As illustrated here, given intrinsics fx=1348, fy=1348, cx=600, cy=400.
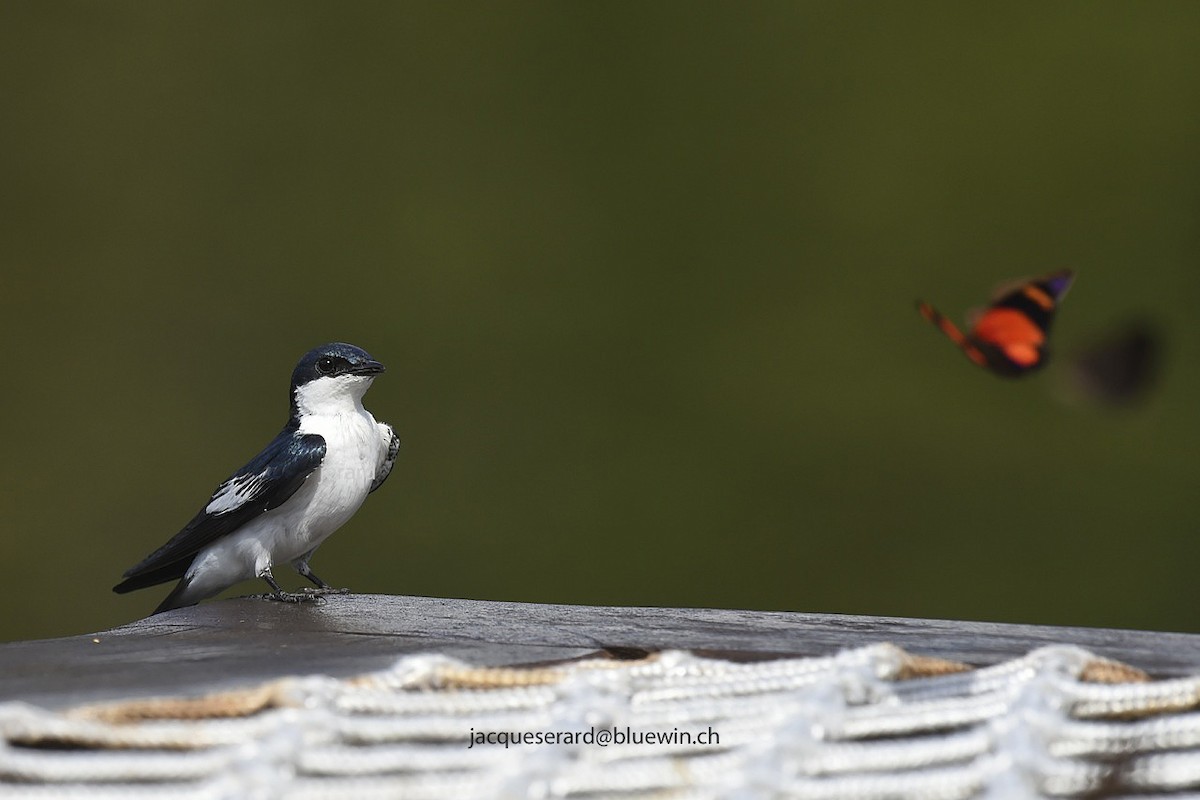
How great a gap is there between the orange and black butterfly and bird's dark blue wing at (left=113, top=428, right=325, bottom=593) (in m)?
0.56

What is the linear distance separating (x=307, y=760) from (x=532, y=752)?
105 millimetres

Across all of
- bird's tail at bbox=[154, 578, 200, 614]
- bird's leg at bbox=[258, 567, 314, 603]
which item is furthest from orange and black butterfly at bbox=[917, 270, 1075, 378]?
bird's tail at bbox=[154, 578, 200, 614]

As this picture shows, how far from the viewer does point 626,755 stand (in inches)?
25.4

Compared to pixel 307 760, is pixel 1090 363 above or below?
above

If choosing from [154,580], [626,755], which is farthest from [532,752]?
[154,580]

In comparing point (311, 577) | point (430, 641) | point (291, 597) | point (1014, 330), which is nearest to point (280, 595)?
point (291, 597)

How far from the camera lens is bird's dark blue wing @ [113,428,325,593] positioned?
1191 mm

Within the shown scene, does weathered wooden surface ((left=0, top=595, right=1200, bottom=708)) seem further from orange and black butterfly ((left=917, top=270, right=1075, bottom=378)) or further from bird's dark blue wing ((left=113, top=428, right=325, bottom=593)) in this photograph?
orange and black butterfly ((left=917, top=270, right=1075, bottom=378))

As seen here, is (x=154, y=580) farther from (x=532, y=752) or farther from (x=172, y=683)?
(x=532, y=752)

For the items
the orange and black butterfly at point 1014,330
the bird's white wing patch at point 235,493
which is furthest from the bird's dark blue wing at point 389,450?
the orange and black butterfly at point 1014,330

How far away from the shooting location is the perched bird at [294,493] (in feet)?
3.93

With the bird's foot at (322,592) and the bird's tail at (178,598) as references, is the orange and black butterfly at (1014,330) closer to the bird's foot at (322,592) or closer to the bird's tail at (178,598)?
the bird's foot at (322,592)

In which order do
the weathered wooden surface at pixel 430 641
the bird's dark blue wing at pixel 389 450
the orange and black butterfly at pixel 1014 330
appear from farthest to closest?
the bird's dark blue wing at pixel 389 450, the orange and black butterfly at pixel 1014 330, the weathered wooden surface at pixel 430 641

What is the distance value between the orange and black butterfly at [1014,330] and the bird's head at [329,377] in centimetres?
51
